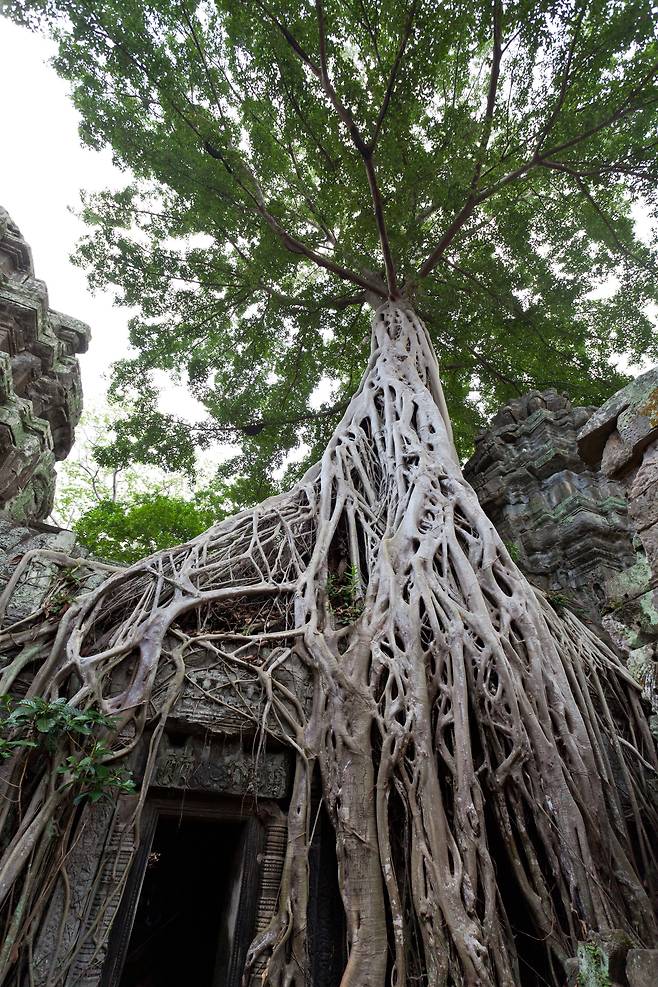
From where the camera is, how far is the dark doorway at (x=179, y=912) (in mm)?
3297

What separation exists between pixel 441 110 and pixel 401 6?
3.54 ft

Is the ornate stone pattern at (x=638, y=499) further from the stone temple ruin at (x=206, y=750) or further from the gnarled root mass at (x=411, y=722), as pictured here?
the gnarled root mass at (x=411, y=722)

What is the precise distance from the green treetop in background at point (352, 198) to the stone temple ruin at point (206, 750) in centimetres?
186

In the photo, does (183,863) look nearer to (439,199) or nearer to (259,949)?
(259,949)

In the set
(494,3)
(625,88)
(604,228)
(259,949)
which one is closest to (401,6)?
(494,3)

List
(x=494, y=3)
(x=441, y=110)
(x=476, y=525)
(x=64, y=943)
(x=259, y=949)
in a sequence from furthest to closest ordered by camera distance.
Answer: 1. (x=441, y=110)
2. (x=494, y=3)
3. (x=476, y=525)
4. (x=259, y=949)
5. (x=64, y=943)

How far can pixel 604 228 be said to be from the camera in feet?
19.3

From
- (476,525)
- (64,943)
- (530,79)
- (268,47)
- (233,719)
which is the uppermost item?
(268,47)

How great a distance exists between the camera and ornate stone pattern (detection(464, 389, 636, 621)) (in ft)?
13.7

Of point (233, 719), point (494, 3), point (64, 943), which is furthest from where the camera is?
point (494, 3)

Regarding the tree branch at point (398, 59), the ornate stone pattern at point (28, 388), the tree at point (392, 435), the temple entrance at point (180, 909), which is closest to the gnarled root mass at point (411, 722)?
the tree at point (392, 435)

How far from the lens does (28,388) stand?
4844 millimetres

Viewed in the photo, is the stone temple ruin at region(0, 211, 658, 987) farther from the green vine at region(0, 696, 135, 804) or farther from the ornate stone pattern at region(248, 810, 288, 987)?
the green vine at region(0, 696, 135, 804)

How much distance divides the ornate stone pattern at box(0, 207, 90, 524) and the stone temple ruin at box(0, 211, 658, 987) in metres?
0.02
